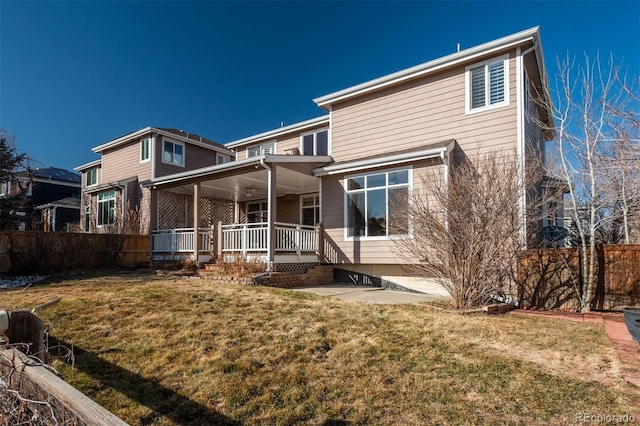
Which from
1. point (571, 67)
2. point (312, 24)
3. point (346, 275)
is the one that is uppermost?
point (312, 24)

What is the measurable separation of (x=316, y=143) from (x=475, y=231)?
8986mm

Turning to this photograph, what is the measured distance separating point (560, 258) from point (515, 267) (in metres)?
0.85

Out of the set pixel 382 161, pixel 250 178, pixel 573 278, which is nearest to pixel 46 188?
pixel 250 178

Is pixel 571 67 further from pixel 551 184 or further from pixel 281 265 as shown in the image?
pixel 281 265

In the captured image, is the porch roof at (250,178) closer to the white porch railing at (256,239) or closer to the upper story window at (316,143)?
the upper story window at (316,143)

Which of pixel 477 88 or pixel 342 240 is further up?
pixel 477 88

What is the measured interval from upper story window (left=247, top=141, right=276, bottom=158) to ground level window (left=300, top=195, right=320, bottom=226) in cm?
284

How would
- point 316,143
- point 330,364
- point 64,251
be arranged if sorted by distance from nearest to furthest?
point 330,364 → point 64,251 → point 316,143

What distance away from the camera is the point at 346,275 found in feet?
37.7

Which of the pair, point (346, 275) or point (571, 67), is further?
point (346, 275)

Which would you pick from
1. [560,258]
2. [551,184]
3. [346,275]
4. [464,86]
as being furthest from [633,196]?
[346,275]

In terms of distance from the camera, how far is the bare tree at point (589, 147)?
736cm

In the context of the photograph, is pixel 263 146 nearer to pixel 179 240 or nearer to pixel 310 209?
pixel 310 209

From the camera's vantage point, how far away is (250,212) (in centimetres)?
1781
